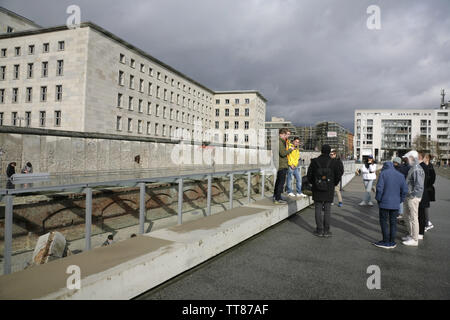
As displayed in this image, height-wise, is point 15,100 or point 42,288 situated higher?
point 15,100

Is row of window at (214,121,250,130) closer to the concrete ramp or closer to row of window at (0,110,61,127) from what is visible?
row of window at (0,110,61,127)

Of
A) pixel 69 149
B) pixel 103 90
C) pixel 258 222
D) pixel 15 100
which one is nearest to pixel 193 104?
pixel 103 90

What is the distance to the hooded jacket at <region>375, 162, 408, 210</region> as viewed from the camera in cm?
548

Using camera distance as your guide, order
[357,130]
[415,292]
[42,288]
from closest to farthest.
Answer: [42,288] < [415,292] < [357,130]

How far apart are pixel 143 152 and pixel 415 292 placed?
2101 centimetres

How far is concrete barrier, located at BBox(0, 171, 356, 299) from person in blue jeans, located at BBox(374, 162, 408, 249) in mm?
2651

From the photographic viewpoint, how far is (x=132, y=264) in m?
3.33

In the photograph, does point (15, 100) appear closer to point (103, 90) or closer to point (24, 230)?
point (103, 90)

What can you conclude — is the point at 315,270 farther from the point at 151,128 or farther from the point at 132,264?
the point at 151,128

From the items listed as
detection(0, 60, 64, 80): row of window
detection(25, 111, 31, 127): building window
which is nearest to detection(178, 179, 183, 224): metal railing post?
detection(0, 60, 64, 80): row of window

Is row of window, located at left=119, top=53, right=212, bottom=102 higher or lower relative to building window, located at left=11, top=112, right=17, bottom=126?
higher
